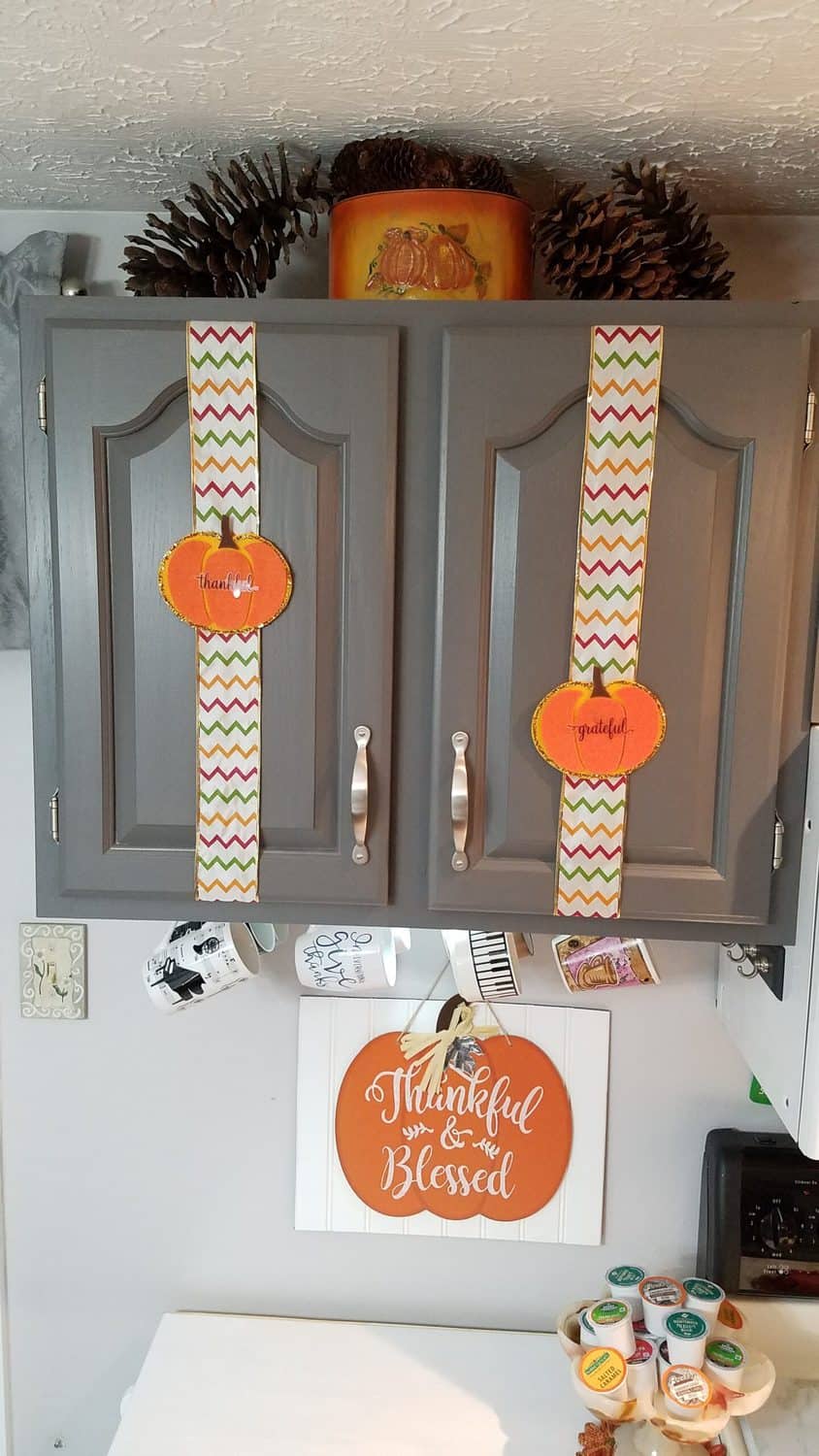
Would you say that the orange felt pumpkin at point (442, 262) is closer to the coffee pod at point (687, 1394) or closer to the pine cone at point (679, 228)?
the pine cone at point (679, 228)

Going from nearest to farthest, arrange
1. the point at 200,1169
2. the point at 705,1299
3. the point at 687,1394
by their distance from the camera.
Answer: the point at 687,1394, the point at 705,1299, the point at 200,1169

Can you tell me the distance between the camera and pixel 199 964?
132cm

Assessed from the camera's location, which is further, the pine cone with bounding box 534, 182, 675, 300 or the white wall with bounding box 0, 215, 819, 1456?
the white wall with bounding box 0, 215, 819, 1456

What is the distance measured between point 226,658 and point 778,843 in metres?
0.59

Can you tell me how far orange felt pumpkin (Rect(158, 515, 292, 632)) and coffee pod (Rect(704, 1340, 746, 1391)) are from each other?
3.29 ft

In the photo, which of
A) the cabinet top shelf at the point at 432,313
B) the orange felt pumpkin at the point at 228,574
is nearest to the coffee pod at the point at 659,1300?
the orange felt pumpkin at the point at 228,574

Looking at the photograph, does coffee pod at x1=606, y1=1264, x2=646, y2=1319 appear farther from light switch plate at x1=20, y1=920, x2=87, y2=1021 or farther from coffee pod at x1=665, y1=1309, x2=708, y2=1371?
light switch plate at x1=20, y1=920, x2=87, y2=1021

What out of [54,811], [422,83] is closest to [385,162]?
[422,83]

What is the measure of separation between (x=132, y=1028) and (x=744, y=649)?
3.31ft

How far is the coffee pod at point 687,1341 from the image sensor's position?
1.21 m

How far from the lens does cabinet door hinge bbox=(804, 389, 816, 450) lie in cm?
100

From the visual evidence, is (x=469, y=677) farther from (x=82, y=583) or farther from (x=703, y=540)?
(x=82, y=583)

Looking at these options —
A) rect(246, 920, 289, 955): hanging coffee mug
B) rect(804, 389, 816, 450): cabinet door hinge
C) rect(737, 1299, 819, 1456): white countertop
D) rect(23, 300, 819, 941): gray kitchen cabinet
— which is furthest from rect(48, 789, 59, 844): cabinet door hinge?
rect(737, 1299, 819, 1456): white countertop

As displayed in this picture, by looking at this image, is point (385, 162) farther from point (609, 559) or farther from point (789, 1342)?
point (789, 1342)
